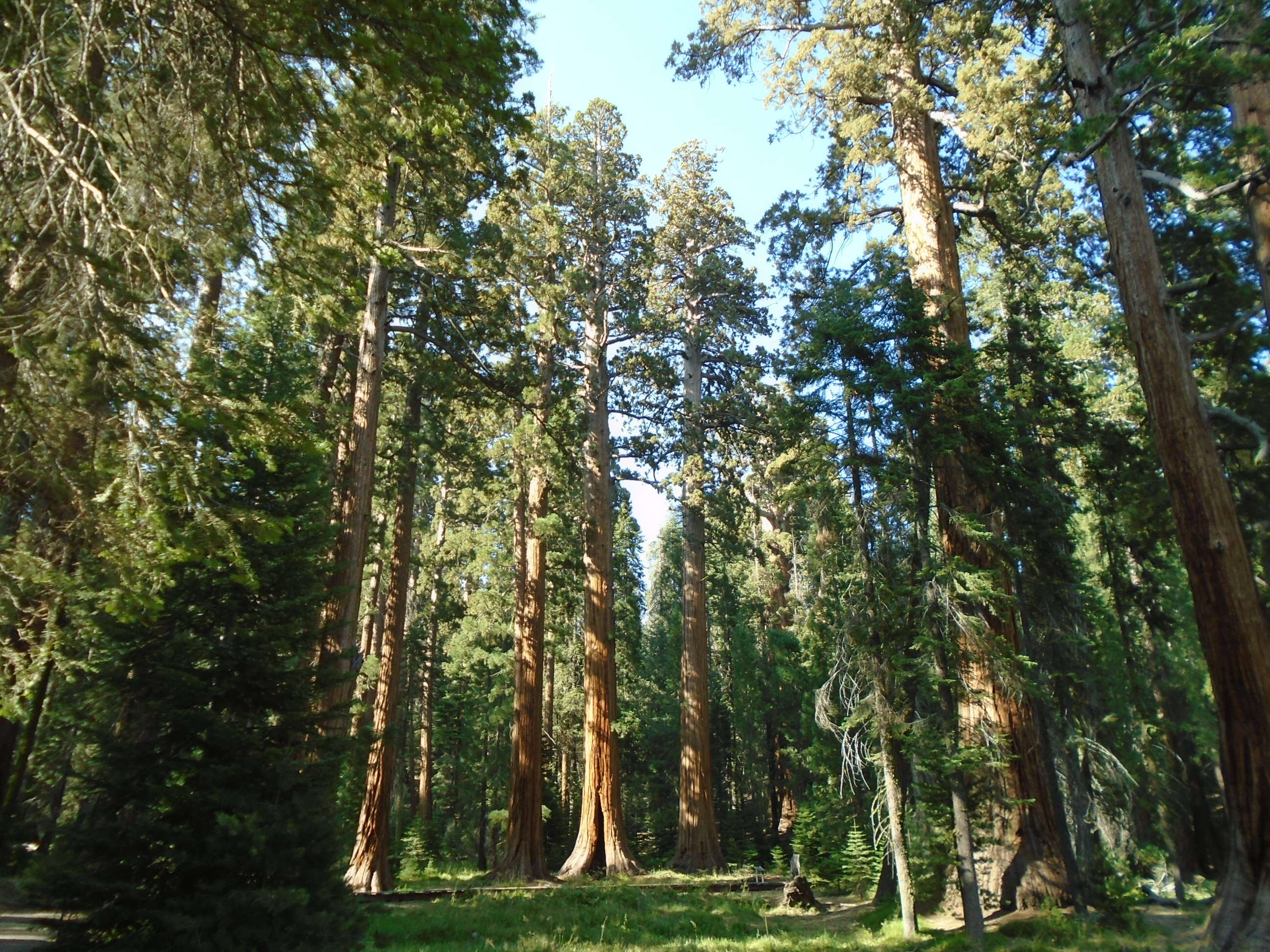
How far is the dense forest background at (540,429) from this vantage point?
19.0ft

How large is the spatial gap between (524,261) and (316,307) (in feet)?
16.6

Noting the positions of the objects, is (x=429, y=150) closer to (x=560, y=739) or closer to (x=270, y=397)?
(x=270, y=397)

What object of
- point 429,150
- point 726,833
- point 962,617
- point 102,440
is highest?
point 429,150

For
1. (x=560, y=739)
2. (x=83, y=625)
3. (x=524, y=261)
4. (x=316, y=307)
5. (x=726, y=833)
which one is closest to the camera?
(x=83, y=625)

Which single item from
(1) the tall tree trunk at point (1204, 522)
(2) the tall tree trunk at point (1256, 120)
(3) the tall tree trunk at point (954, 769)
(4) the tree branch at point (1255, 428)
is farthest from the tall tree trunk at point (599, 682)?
(2) the tall tree trunk at point (1256, 120)

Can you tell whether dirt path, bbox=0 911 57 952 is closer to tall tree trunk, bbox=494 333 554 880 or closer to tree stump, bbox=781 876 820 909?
tall tree trunk, bbox=494 333 554 880

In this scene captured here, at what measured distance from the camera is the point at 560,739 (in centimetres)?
3167

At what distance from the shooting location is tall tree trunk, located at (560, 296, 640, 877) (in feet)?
55.0

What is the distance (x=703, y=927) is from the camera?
409 inches

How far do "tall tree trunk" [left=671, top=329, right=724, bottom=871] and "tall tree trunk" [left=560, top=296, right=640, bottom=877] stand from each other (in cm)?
190

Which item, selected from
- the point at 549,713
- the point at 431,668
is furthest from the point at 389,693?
the point at 549,713

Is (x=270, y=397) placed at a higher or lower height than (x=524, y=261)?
lower

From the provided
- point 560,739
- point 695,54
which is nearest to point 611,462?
point 695,54

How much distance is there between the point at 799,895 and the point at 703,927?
9.40ft
